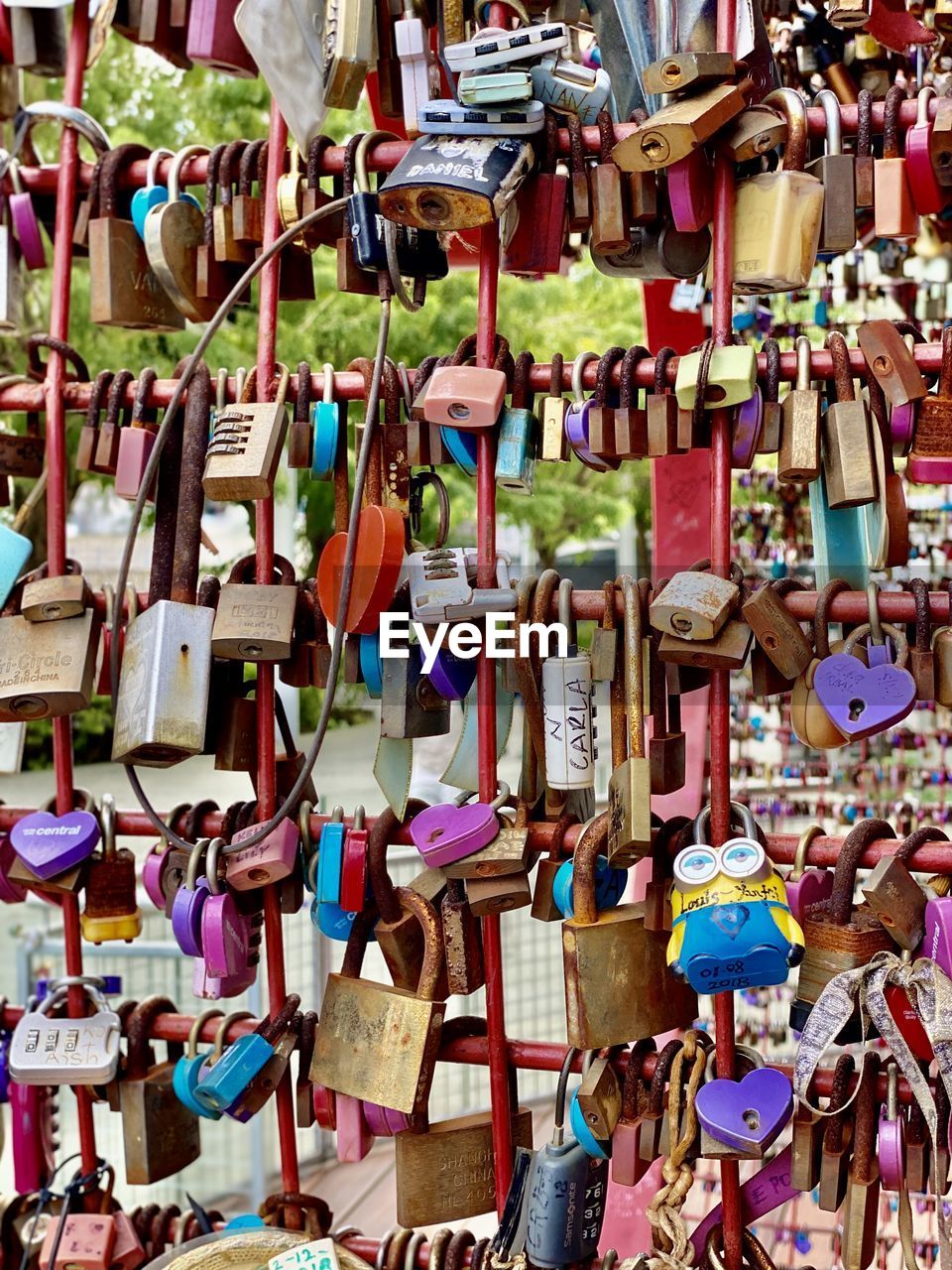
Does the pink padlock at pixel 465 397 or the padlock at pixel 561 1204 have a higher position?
the pink padlock at pixel 465 397

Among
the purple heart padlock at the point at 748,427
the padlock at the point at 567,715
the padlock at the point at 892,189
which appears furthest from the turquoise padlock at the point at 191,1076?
the padlock at the point at 892,189

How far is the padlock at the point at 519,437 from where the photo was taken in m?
1.96

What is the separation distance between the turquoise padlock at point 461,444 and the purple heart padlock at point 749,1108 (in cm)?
92

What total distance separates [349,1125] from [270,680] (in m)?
0.67

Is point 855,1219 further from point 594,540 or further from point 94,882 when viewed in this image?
point 594,540

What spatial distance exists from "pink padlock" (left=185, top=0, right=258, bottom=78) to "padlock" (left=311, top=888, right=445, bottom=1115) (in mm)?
1322

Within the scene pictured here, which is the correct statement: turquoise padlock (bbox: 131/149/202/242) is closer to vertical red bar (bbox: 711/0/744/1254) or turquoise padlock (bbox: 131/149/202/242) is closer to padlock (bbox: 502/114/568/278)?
padlock (bbox: 502/114/568/278)

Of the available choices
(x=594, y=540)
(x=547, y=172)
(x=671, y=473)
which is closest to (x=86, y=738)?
(x=594, y=540)

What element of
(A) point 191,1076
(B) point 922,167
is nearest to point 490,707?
(A) point 191,1076

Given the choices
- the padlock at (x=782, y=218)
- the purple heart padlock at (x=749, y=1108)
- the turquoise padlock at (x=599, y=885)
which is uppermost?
the padlock at (x=782, y=218)

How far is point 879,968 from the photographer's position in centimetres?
180

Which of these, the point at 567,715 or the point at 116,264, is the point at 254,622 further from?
the point at 116,264

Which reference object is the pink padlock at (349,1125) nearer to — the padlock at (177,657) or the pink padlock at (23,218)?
the padlock at (177,657)

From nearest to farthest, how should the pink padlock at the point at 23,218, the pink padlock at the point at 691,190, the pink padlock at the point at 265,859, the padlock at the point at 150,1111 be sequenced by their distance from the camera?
the pink padlock at the point at 691,190 → the pink padlock at the point at 265,859 → the padlock at the point at 150,1111 → the pink padlock at the point at 23,218
